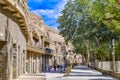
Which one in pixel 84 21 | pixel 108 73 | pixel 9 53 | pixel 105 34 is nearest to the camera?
pixel 9 53

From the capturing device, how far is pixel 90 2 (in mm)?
26656

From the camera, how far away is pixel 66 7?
46.2m

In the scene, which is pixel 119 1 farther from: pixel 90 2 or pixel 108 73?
pixel 108 73

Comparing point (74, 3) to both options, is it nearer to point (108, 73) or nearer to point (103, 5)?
point (108, 73)

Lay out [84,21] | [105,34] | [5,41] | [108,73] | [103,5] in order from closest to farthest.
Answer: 1. [5,41]
2. [103,5]
3. [108,73]
4. [105,34]
5. [84,21]

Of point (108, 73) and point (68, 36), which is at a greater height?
point (68, 36)

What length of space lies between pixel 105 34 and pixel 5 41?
84.4 feet

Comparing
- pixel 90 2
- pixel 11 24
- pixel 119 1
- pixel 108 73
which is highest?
pixel 90 2

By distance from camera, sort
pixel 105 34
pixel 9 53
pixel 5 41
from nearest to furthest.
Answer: pixel 5 41, pixel 9 53, pixel 105 34

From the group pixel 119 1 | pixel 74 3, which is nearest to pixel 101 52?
pixel 74 3

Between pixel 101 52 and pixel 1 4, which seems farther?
pixel 101 52

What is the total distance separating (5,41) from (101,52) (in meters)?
39.4

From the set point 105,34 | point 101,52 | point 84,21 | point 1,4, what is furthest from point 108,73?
point 1,4

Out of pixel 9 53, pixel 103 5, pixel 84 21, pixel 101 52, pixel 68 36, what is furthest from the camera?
pixel 101 52
